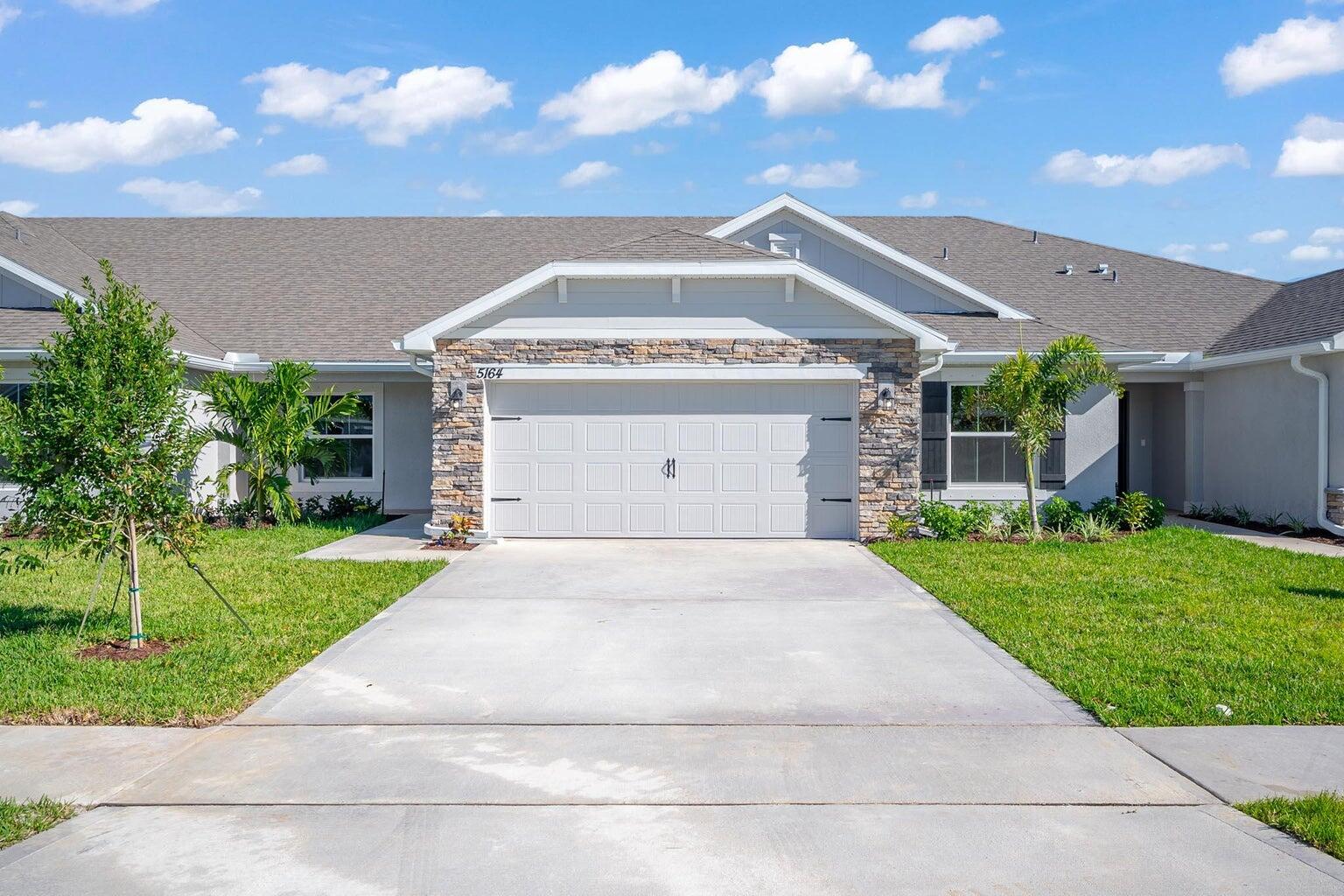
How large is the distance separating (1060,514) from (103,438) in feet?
40.6

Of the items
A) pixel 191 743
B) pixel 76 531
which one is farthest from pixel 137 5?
Result: pixel 191 743

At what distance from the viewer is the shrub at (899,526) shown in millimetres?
13750

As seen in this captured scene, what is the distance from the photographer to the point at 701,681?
22.9 feet

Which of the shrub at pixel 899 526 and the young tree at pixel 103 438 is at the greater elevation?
the young tree at pixel 103 438

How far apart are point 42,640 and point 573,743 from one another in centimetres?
499

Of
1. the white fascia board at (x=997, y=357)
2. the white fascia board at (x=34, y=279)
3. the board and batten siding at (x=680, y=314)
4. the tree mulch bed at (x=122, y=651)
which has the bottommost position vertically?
the tree mulch bed at (x=122, y=651)

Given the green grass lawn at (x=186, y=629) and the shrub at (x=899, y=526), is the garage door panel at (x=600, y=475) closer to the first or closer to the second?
the green grass lawn at (x=186, y=629)

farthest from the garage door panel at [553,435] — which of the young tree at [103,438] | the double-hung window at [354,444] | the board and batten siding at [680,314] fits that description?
the young tree at [103,438]

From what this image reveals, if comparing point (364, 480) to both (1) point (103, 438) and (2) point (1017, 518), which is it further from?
(2) point (1017, 518)

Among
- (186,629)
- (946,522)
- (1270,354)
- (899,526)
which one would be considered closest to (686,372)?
(899,526)

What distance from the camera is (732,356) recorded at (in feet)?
45.3

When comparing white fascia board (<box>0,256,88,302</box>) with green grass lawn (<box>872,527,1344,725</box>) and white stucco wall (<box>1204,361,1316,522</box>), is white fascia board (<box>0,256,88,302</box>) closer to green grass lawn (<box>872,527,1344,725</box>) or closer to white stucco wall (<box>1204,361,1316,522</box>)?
green grass lawn (<box>872,527,1344,725</box>)

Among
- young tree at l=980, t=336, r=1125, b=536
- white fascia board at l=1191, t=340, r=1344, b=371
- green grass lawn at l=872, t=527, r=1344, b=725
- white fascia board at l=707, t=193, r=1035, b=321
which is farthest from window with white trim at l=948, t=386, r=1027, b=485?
white fascia board at l=1191, t=340, r=1344, b=371

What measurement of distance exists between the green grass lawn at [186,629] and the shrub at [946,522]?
676 centimetres
